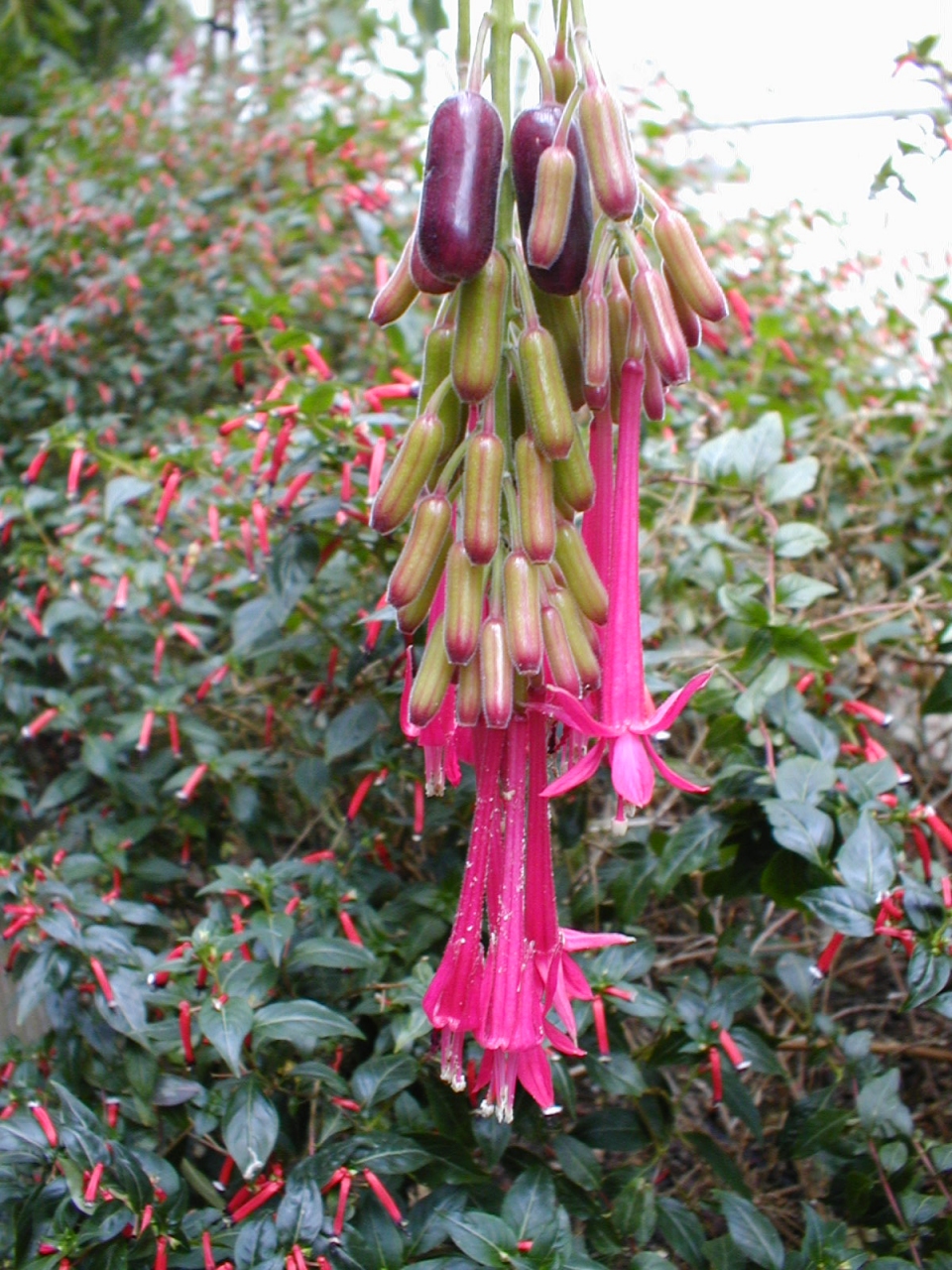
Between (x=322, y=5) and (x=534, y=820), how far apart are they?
4.46 metres

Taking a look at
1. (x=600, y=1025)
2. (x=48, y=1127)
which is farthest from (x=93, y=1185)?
(x=600, y=1025)

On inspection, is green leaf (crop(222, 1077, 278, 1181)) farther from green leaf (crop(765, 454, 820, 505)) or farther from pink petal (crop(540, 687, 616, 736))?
green leaf (crop(765, 454, 820, 505))

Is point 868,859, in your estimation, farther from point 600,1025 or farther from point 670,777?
point 670,777

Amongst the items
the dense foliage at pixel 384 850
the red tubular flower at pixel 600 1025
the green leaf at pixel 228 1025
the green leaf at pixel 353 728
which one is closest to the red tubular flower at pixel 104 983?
the dense foliage at pixel 384 850

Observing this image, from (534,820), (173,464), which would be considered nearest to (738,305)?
(173,464)

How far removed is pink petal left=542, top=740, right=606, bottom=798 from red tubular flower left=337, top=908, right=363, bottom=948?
23.7 inches

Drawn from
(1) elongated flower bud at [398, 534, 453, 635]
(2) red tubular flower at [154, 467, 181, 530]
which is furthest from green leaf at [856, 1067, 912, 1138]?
(2) red tubular flower at [154, 467, 181, 530]

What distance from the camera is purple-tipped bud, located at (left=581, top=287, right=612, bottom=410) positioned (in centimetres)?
89

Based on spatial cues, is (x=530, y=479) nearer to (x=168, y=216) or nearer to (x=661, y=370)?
(x=661, y=370)

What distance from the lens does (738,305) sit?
7.13 ft

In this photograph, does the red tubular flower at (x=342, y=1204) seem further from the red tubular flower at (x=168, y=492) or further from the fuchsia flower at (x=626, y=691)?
the red tubular flower at (x=168, y=492)

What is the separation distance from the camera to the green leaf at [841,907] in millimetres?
1190

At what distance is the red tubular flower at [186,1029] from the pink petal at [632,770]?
687mm

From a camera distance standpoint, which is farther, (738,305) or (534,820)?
(738,305)
